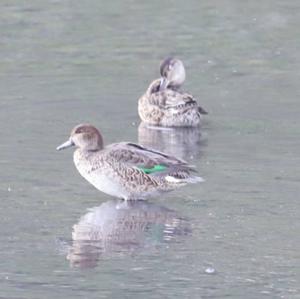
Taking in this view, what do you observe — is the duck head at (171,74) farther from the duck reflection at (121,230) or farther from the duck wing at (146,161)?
the duck reflection at (121,230)

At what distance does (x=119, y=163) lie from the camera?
13.0 m

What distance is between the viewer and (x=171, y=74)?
57.8ft

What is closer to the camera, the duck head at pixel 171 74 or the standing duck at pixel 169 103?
the standing duck at pixel 169 103

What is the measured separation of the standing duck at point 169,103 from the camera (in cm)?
1667

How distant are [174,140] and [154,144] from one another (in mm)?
496

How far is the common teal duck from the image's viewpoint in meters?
12.9

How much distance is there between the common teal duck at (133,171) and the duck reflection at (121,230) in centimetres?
14

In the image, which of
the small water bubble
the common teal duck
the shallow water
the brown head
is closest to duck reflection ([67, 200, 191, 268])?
the shallow water

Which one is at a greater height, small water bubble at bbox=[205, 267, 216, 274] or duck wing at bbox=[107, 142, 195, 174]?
duck wing at bbox=[107, 142, 195, 174]

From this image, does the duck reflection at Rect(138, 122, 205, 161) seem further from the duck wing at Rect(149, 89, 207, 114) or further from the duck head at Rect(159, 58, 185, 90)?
the duck head at Rect(159, 58, 185, 90)

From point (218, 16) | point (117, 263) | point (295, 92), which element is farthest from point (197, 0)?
point (117, 263)

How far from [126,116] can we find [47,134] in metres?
1.63

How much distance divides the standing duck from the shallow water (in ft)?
0.71

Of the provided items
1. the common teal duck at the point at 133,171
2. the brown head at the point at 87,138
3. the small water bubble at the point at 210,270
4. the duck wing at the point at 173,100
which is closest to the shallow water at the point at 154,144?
the small water bubble at the point at 210,270
